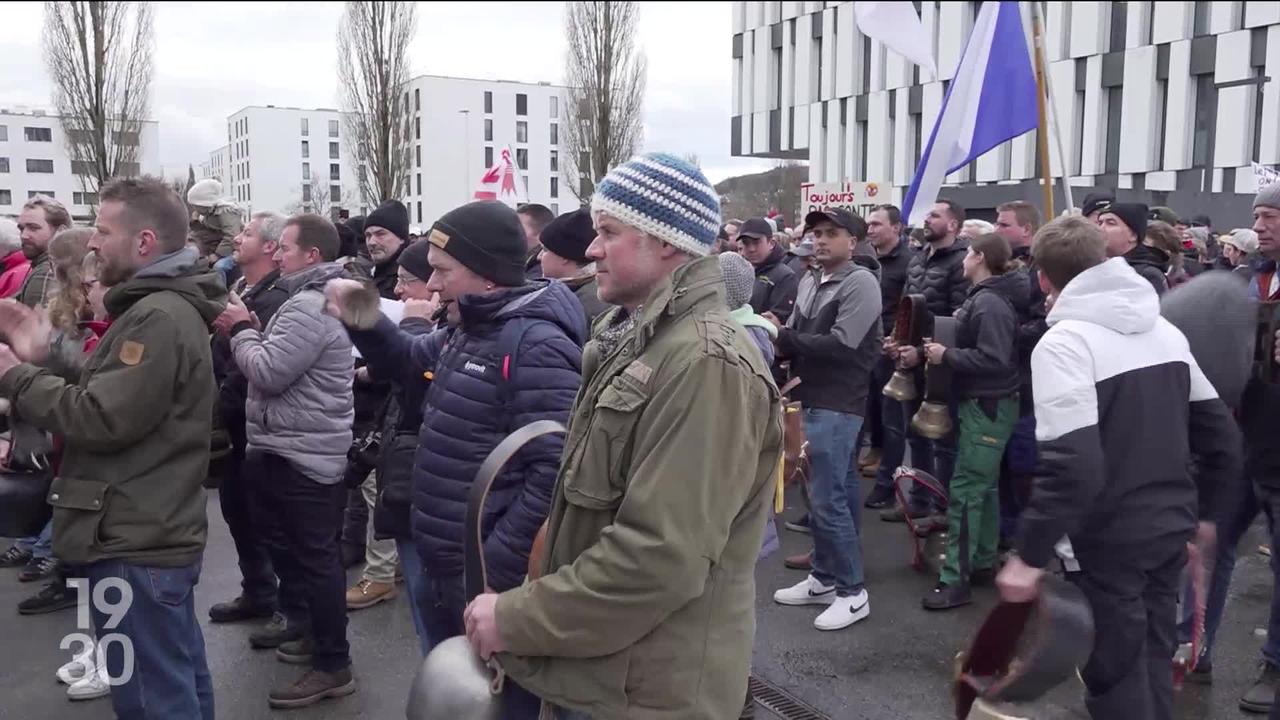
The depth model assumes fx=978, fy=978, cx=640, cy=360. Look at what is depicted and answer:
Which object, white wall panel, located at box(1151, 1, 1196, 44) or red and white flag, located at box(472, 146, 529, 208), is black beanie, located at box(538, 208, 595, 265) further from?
white wall panel, located at box(1151, 1, 1196, 44)

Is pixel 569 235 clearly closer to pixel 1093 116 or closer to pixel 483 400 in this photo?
pixel 483 400

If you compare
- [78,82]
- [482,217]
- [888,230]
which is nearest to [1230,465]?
[482,217]

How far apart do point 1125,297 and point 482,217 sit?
203cm

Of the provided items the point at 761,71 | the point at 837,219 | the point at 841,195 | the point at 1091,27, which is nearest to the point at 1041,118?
the point at 837,219

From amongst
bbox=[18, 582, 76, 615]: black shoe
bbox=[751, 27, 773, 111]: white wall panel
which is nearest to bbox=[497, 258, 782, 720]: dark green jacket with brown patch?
bbox=[18, 582, 76, 615]: black shoe

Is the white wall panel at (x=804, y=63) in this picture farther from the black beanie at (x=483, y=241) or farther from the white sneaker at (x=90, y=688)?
the black beanie at (x=483, y=241)

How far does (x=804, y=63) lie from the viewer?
128 ft

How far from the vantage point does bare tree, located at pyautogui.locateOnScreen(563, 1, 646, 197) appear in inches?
1137

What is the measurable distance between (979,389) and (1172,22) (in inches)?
1113

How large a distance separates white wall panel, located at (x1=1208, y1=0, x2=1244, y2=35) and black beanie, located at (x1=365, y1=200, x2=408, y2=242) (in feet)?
90.9

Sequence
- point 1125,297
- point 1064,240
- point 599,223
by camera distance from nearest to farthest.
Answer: point 599,223, point 1125,297, point 1064,240

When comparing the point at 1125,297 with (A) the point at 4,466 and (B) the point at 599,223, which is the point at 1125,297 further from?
(A) the point at 4,466

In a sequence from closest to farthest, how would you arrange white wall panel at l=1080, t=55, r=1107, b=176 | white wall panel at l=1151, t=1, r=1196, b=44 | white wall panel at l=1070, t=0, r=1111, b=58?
white wall panel at l=1151, t=1, r=1196, b=44 < white wall panel at l=1080, t=55, r=1107, b=176 < white wall panel at l=1070, t=0, r=1111, b=58

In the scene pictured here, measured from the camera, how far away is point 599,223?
2105mm
